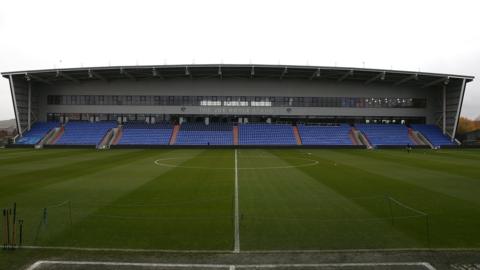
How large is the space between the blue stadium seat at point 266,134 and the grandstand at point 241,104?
170 mm

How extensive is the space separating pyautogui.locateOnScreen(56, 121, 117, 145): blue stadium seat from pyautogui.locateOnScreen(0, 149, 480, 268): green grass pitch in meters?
34.9

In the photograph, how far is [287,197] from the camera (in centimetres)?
1717

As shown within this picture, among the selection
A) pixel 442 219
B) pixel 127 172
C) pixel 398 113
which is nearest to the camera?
pixel 442 219

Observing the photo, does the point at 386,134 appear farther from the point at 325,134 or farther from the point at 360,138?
the point at 325,134

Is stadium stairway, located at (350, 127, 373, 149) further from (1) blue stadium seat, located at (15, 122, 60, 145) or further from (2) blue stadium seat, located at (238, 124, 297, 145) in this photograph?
(1) blue stadium seat, located at (15, 122, 60, 145)

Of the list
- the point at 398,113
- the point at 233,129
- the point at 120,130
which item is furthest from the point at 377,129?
the point at 120,130

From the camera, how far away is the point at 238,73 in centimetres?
6362

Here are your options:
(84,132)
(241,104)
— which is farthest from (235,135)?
(84,132)

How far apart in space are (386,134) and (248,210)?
54.0 metres

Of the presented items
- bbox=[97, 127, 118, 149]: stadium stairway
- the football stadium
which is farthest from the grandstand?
the football stadium

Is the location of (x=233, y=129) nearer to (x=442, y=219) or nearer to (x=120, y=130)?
(x=120, y=130)

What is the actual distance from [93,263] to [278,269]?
4.35 metres

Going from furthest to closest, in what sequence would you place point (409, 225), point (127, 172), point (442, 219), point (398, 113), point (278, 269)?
point (398, 113) → point (127, 172) → point (442, 219) → point (409, 225) → point (278, 269)

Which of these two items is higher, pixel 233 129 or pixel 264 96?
pixel 264 96
